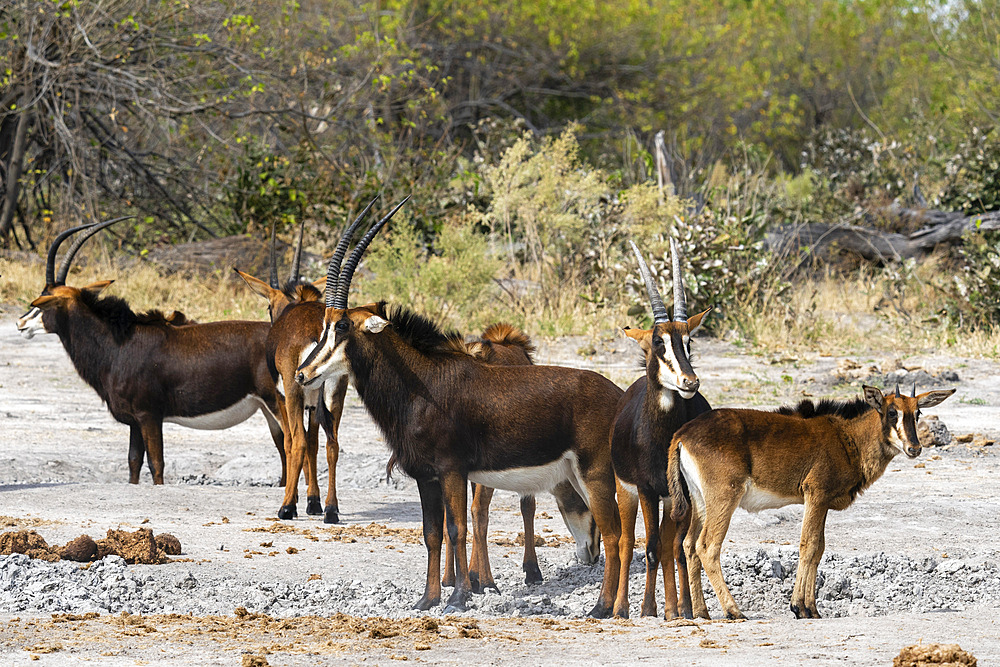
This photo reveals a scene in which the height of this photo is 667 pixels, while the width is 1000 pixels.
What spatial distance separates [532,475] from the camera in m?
6.10

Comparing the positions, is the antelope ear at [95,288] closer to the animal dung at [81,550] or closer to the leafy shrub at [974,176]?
the animal dung at [81,550]

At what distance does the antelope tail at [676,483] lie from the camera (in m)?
5.65

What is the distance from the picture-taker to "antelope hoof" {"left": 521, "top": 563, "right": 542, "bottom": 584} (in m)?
6.77

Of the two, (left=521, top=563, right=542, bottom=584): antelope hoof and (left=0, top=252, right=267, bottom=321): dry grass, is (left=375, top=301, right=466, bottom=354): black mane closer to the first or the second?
(left=521, top=563, right=542, bottom=584): antelope hoof

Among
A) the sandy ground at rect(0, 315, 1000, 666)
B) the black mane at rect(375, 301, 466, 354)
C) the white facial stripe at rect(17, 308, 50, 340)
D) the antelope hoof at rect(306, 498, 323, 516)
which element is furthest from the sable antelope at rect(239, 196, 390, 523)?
the white facial stripe at rect(17, 308, 50, 340)

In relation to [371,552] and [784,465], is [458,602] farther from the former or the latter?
[784,465]

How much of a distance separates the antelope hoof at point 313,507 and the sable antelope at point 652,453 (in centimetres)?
298

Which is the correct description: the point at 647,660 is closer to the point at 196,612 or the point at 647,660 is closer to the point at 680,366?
the point at 680,366

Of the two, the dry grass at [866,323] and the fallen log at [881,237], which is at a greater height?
the fallen log at [881,237]

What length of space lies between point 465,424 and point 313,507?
104 inches

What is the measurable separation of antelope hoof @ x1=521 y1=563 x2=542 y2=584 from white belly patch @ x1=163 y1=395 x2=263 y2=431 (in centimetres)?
305

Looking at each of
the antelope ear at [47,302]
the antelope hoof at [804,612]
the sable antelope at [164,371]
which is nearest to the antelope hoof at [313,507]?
the sable antelope at [164,371]

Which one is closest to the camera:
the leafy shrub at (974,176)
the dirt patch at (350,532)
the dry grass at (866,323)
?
the dirt patch at (350,532)

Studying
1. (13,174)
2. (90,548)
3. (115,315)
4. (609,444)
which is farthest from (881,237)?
(90,548)
